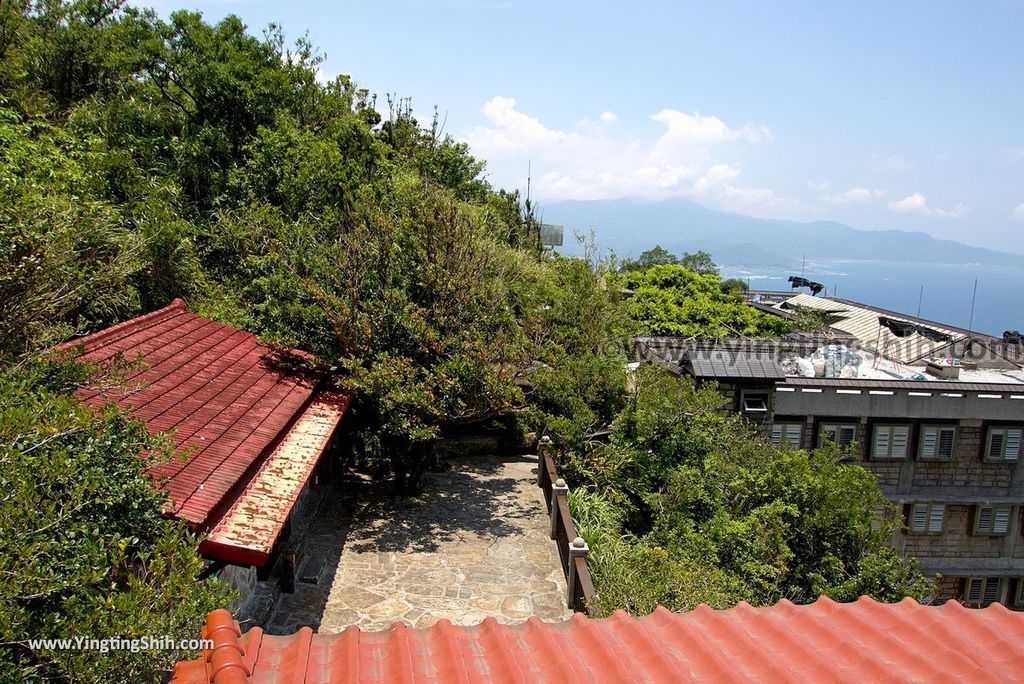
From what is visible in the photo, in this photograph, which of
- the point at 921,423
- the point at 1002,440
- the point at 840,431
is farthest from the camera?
the point at 1002,440

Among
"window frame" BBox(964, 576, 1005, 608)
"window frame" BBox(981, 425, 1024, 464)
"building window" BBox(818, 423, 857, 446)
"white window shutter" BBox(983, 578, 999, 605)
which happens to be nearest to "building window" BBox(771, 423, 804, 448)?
"building window" BBox(818, 423, 857, 446)

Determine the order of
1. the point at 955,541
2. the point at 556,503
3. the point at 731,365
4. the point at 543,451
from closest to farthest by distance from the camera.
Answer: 1. the point at 556,503
2. the point at 543,451
3. the point at 731,365
4. the point at 955,541

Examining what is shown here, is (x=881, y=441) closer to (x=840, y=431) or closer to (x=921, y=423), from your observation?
(x=921, y=423)

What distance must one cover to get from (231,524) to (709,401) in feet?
33.3

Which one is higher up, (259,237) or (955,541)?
(259,237)

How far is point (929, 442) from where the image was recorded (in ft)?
69.9

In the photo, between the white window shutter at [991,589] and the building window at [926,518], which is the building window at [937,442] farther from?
the white window shutter at [991,589]

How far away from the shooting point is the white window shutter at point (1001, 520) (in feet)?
72.7

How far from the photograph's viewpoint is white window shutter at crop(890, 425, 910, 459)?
21047 millimetres

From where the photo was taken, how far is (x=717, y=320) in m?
27.5

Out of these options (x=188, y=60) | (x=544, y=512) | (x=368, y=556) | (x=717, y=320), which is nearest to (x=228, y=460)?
(x=368, y=556)

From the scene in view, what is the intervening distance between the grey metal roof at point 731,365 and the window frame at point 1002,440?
723cm

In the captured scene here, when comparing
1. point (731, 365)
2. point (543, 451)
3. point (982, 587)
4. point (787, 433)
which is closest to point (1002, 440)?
point (982, 587)

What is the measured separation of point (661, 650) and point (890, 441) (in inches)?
785
